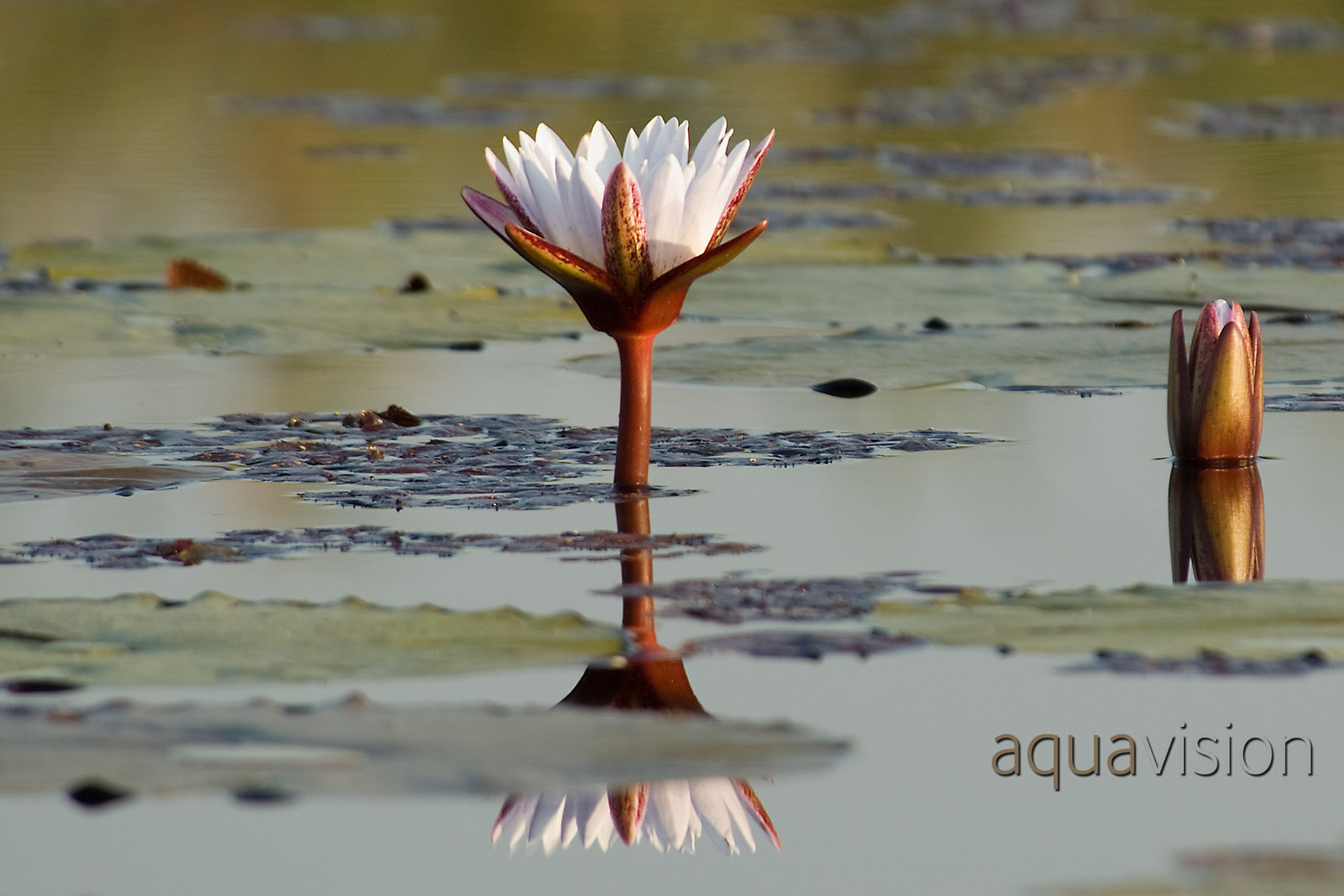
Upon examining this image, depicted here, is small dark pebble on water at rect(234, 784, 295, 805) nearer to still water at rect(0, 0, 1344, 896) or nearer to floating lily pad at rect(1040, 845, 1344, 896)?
still water at rect(0, 0, 1344, 896)

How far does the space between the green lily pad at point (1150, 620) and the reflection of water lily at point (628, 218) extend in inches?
30.1

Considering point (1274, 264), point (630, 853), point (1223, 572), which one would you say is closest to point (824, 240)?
point (1274, 264)

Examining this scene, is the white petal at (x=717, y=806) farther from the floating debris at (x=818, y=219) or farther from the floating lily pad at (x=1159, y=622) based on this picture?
the floating debris at (x=818, y=219)

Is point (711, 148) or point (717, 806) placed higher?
point (711, 148)

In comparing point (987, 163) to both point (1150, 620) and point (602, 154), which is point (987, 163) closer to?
point (602, 154)

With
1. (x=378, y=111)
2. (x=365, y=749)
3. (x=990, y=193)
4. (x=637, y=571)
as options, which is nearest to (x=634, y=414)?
(x=637, y=571)

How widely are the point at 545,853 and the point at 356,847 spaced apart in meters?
0.17

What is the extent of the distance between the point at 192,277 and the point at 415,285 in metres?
0.63

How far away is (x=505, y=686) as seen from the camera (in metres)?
2.39

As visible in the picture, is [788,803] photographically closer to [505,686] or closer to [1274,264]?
[505,686]

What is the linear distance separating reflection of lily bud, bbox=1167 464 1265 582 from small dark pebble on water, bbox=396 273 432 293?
8.76 ft

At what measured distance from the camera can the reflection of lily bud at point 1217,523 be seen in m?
2.94

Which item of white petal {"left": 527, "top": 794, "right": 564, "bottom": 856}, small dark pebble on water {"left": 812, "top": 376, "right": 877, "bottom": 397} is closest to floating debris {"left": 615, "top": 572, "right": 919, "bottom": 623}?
white petal {"left": 527, "top": 794, "right": 564, "bottom": 856}

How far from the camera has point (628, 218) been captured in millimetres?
3143
